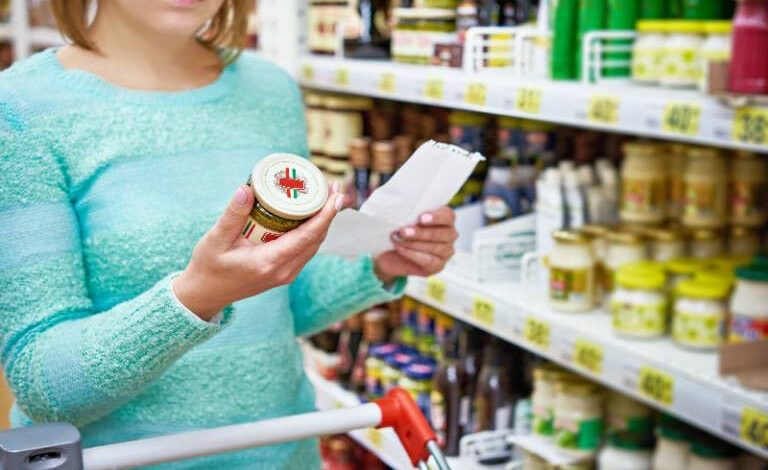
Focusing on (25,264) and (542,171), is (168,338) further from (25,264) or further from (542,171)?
(542,171)

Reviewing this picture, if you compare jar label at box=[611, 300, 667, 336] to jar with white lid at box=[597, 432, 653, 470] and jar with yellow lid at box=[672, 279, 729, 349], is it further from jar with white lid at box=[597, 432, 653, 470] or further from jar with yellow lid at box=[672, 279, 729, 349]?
jar with white lid at box=[597, 432, 653, 470]

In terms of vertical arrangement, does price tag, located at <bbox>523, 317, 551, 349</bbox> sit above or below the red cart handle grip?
below

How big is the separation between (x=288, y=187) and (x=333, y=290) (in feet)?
1.60

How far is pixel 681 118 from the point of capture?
164 centimetres

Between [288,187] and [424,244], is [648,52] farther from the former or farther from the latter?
[288,187]

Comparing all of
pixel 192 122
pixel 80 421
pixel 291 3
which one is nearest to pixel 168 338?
pixel 80 421

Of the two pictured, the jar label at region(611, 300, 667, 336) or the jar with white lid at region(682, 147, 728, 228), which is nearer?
the jar label at region(611, 300, 667, 336)

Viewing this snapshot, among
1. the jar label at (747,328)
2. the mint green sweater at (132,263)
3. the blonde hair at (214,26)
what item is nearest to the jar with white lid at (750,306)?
the jar label at (747,328)

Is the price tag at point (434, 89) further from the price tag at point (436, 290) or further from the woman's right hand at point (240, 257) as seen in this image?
the woman's right hand at point (240, 257)

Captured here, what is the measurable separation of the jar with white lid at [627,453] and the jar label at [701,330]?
0.91 ft

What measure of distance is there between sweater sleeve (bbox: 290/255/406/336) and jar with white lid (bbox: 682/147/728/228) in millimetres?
767

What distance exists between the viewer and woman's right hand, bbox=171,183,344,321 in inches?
42.0

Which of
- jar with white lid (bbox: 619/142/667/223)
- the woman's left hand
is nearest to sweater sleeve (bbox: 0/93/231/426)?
the woman's left hand

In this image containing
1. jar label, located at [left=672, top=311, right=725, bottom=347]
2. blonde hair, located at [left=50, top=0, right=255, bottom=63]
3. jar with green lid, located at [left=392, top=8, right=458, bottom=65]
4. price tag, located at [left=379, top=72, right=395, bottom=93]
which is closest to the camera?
blonde hair, located at [left=50, top=0, right=255, bottom=63]
